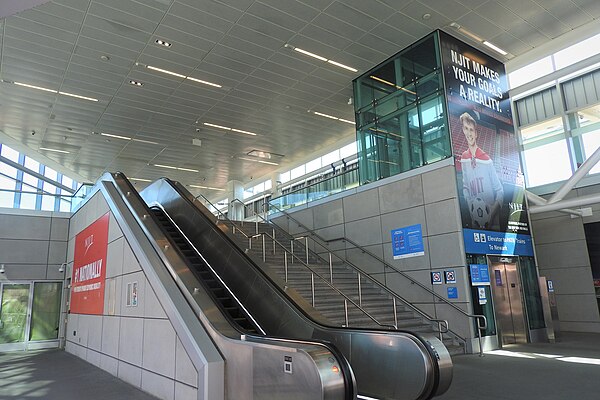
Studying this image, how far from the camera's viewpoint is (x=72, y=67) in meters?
11.3

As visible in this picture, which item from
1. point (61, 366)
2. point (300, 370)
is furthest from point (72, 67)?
point (300, 370)

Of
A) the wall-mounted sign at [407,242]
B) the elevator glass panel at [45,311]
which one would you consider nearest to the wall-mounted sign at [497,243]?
the wall-mounted sign at [407,242]

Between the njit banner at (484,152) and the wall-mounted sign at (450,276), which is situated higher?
the njit banner at (484,152)

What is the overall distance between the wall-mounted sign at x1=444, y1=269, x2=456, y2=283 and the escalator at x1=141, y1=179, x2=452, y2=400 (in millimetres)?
4528

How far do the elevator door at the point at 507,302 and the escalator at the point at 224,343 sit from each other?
6042mm

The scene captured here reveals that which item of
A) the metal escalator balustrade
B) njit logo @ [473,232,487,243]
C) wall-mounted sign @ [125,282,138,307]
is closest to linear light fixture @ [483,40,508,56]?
njit logo @ [473,232,487,243]

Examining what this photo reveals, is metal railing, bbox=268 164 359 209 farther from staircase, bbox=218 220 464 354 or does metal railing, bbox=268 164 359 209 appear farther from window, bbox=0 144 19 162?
window, bbox=0 144 19 162

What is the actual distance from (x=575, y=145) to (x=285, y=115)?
936cm

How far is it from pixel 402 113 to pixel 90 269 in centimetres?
868

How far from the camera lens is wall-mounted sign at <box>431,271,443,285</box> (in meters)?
9.19

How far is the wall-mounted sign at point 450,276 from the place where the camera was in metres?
8.90

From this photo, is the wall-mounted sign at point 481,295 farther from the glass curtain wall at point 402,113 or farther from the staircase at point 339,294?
the glass curtain wall at point 402,113

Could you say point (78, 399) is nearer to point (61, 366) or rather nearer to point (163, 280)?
point (163, 280)

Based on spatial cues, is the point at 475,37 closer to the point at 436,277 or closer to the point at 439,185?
the point at 439,185
